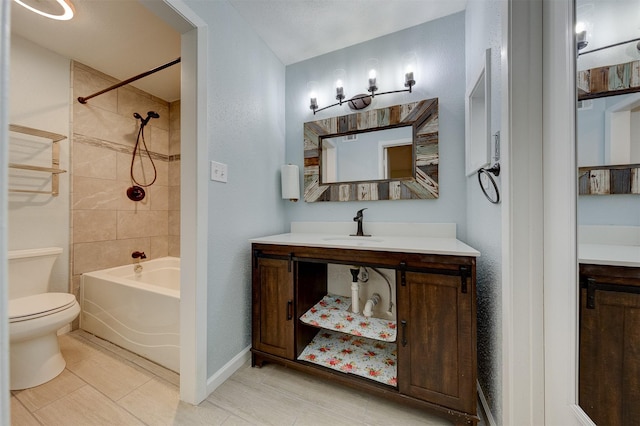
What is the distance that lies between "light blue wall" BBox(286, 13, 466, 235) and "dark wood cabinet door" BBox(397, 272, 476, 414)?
2.19ft

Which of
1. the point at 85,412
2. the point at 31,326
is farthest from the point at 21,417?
the point at 31,326

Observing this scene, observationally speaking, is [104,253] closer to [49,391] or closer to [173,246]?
[173,246]

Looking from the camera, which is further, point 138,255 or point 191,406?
point 138,255

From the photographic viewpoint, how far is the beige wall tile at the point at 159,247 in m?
2.62

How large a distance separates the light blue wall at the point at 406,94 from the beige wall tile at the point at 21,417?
5.85ft

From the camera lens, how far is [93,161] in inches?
84.9

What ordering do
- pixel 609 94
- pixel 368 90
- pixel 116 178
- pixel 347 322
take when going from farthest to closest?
pixel 116 178
pixel 368 90
pixel 347 322
pixel 609 94

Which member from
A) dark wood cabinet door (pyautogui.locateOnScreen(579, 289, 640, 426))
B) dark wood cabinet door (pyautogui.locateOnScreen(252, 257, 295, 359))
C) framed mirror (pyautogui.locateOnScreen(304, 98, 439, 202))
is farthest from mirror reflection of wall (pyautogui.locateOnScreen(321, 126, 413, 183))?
dark wood cabinet door (pyautogui.locateOnScreen(579, 289, 640, 426))

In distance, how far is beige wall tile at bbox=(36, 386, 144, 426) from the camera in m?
1.14

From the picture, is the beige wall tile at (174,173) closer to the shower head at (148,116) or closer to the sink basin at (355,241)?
the shower head at (148,116)

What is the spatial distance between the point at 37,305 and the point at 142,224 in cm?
113

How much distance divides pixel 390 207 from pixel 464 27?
4.36 feet

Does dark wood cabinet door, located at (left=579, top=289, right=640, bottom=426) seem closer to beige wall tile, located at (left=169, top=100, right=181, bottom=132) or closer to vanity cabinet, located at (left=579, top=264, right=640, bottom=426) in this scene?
vanity cabinet, located at (left=579, top=264, right=640, bottom=426)

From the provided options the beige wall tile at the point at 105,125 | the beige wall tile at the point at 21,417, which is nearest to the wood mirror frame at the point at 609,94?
the beige wall tile at the point at 21,417
